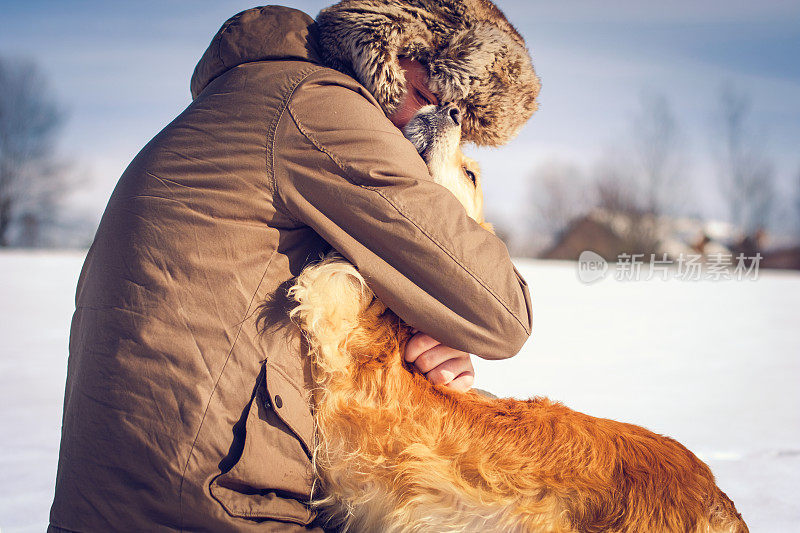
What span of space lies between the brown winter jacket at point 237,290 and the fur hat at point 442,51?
208 millimetres

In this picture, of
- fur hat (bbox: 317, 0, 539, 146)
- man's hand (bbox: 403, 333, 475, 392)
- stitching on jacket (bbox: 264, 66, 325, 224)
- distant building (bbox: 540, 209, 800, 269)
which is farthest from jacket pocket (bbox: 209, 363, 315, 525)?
distant building (bbox: 540, 209, 800, 269)

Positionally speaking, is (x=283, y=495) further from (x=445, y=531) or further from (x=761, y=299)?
(x=761, y=299)

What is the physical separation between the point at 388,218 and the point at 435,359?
1.43 ft

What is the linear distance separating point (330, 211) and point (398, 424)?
0.58 m

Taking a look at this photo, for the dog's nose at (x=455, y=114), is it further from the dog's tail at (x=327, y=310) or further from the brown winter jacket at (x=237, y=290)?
the dog's tail at (x=327, y=310)

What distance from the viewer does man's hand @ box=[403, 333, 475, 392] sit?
1.72 meters

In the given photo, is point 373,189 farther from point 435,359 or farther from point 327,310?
point 435,359

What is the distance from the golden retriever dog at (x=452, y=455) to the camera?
56.8 inches

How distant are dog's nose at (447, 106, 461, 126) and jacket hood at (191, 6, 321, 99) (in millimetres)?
454

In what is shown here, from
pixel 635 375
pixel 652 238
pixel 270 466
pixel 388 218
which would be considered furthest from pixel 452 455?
pixel 652 238

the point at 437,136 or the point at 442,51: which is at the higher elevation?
the point at 442,51

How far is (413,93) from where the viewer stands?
2006 millimetres

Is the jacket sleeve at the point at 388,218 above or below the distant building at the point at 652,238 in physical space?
above

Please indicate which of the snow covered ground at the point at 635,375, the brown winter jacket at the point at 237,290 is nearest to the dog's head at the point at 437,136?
the brown winter jacket at the point at 237,290
